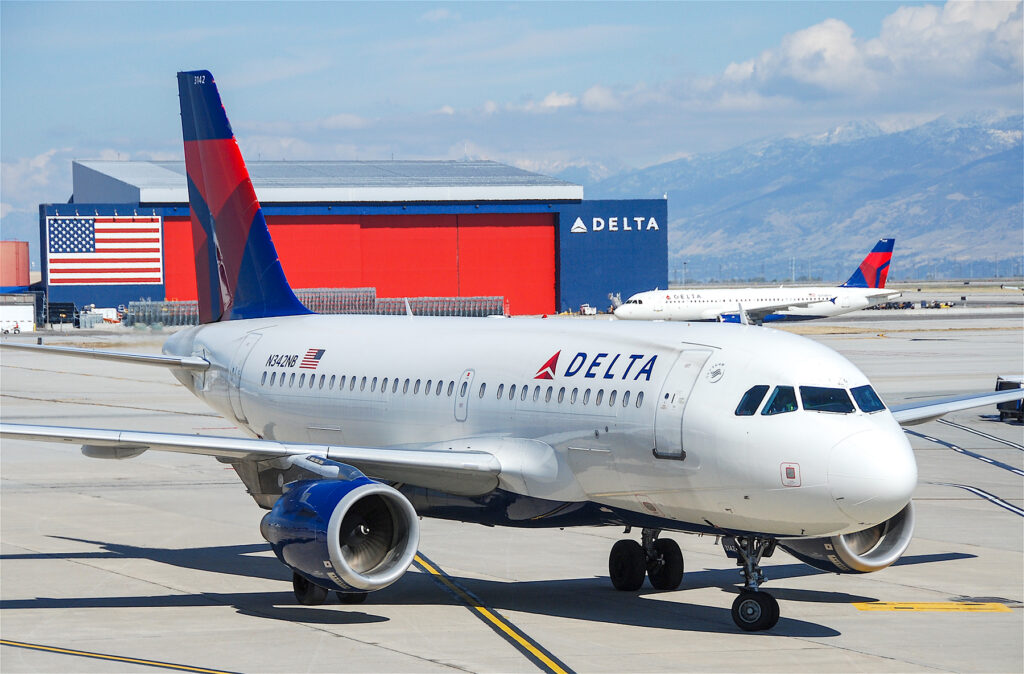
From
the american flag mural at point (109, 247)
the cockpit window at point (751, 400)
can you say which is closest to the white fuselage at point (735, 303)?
the american flag mural at point (109, 247)

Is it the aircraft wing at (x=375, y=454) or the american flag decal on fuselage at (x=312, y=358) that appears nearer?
the aircraft wing at (x=375, y=454)

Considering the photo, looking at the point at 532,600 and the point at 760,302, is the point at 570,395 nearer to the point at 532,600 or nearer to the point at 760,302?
the point at 532,600

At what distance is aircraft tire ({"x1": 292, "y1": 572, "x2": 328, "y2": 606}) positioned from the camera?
19609mm

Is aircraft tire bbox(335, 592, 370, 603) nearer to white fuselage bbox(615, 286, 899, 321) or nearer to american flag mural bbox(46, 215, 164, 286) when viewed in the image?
white fuselage bbox(615, 286, 899, 321)

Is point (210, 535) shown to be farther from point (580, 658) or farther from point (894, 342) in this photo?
point (894, 342)

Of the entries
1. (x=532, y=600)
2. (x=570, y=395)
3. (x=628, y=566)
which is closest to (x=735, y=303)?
(x=628, y=566)

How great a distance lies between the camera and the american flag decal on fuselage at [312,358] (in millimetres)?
24920

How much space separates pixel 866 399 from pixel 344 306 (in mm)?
99442

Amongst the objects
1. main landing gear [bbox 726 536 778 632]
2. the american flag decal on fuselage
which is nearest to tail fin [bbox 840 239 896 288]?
the american flag decal on fuselage

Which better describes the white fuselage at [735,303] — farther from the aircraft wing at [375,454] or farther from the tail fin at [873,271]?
the aircraft wing at [375,454]

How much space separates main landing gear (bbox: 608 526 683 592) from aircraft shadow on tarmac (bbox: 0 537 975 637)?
208 mm

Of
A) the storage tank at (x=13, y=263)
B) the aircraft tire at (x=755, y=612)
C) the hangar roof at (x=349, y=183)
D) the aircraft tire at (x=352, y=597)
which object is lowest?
the aircraft tire at (x=352, y=597)

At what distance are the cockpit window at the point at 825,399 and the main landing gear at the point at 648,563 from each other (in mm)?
4567

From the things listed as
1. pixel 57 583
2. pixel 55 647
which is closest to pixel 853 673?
pixel 55 647
